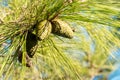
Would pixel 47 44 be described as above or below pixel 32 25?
below

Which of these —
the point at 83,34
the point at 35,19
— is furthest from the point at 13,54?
the point at 83,34

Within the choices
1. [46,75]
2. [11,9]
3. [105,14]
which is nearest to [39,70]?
[46,75]

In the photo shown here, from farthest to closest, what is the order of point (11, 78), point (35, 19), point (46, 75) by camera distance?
point (46, 75)
point (11, 78)
point (35, 19)

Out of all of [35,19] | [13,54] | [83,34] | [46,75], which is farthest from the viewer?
[46,75]

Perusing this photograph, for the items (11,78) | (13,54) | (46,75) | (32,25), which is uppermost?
(32,25)

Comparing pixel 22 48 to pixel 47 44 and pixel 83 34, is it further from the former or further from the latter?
pixel 83 34

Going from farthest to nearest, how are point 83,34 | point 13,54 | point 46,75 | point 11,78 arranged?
point 46,75, point 83,34, point 11,78, point 13,54

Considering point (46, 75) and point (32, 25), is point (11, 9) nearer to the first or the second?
point (32, 25)

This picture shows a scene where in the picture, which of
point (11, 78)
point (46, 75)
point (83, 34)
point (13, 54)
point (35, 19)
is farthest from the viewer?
point (46, 75)

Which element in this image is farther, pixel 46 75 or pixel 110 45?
pixel 46 75
